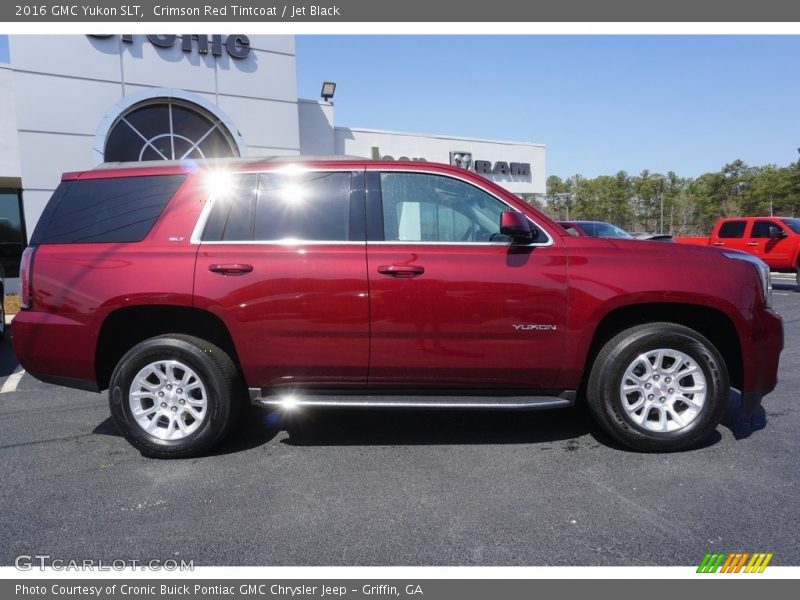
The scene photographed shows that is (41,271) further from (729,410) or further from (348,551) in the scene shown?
(729,410)

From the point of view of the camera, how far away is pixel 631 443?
3.69 meters

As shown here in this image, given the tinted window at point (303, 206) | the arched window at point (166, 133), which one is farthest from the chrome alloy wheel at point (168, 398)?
the arched window at point (166, 133)

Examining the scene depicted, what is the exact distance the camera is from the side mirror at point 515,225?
137 inches

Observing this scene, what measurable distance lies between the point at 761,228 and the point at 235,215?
14.8 meters

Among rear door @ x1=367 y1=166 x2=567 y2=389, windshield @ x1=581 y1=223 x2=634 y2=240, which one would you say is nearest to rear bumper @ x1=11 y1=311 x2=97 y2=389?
rear door @ x1=367 y1=166 x2=567 y2=389

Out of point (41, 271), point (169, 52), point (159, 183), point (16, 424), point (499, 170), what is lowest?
point (16, 424)

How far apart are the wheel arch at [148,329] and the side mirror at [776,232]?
47.2 ft

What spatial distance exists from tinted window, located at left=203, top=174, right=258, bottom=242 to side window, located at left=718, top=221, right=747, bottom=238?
48.9 ft

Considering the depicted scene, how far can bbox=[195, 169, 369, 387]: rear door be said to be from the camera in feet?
A: 11.8

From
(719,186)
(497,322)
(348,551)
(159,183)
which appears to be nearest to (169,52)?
(159,183)

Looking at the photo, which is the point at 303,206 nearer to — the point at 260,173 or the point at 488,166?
the point at 260,173

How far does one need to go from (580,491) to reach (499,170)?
70.6 ft

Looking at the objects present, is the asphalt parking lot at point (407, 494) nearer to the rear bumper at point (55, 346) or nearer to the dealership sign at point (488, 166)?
the rear bumper at point (55, 346)

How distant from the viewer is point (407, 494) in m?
3.19
